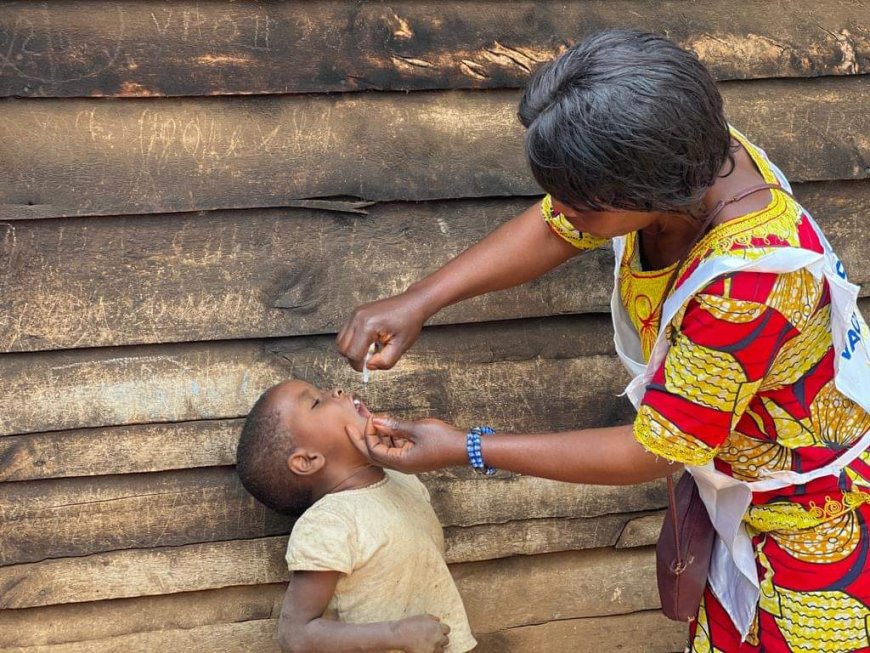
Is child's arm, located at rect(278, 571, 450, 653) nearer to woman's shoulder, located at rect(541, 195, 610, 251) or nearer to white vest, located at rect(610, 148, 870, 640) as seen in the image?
white vest, located at rect(610, 148, 870, 640)

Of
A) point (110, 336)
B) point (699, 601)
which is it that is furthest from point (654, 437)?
point (110, 336)

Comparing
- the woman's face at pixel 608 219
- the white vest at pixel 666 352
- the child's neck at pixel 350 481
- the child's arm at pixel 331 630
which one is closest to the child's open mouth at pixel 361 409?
the child's neck at pixel 350 481

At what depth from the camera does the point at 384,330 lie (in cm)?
212

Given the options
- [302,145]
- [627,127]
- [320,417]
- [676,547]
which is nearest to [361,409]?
[320,417]

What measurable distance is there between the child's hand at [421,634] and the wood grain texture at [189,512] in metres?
0.56

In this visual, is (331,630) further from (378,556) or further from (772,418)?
(772,418)

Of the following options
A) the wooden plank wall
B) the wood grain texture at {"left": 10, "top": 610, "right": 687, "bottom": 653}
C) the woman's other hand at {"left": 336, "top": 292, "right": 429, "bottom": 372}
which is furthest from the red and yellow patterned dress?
the wood grain texture at {"left": 10, "top": 610, "right": 687, "bottom": 653}

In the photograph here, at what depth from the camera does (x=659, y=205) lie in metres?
1.56

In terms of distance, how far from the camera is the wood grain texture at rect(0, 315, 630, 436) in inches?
95.3

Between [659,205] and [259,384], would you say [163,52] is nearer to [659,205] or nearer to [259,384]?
[259,384]

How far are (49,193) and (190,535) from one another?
3.10 feet

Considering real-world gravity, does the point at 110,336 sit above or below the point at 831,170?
below

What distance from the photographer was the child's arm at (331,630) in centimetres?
216

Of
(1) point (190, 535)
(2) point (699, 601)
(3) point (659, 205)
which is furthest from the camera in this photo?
(1) point (190, 535)
